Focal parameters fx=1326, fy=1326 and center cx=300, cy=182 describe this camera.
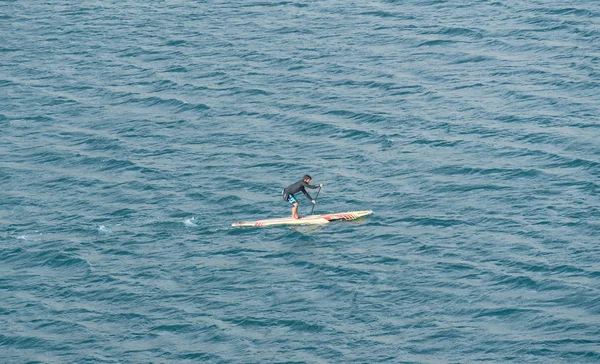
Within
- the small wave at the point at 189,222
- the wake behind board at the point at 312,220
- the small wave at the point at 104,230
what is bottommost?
A: the small wave at the point at 104,230

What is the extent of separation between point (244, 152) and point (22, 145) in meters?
14.4

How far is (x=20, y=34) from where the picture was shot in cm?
10369

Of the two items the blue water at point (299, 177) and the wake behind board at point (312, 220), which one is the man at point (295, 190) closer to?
the wake behind board at point (312, 220)

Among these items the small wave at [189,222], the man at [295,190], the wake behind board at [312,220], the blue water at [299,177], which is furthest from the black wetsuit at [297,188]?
the small wave at [189,222]

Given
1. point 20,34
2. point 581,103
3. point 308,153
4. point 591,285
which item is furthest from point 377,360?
point 20,34

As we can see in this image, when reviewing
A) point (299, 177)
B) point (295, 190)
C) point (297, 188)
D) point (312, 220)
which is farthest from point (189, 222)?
point (299, 177)

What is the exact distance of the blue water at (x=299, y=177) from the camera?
60688 mm

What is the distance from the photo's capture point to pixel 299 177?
7594 cm

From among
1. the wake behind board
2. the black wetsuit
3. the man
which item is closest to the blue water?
the wake behind board

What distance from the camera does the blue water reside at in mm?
60688

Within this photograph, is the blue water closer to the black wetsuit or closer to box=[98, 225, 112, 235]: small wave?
box=[98, 225, 112, 235]: small wave

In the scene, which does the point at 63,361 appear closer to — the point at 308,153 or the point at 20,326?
the point at 20,326

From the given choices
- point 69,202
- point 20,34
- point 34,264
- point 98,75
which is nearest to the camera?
point 34,264

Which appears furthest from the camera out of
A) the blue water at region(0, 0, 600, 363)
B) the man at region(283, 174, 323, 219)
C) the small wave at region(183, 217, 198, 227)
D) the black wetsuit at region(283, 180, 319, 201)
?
the small wave at region(183, 217, 198, 227)
